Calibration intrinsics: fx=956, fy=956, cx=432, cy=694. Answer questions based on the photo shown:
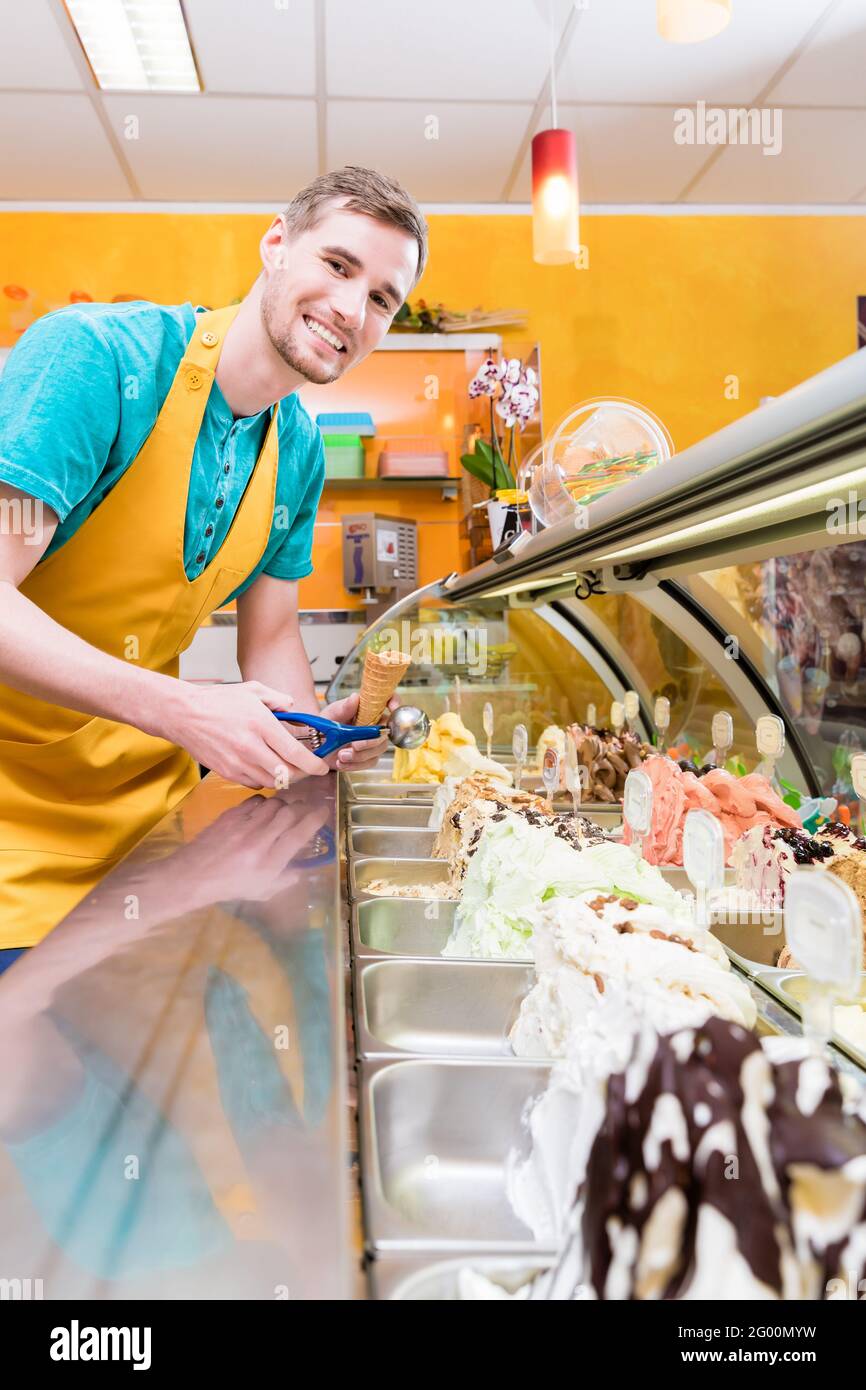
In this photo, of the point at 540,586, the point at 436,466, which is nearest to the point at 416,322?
the point at 436,466

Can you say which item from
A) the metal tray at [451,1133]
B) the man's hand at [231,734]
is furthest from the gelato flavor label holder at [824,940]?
the man's hand at [231,734]

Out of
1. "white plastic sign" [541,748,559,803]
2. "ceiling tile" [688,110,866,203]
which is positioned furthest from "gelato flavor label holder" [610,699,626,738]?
"ceiling tile" [688,110,866,203]

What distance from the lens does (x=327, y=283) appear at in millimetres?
1787

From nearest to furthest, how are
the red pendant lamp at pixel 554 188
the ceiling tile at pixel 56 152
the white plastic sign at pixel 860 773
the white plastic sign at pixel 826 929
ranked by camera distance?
the white plastic sign at pixel 826 929
the white plastic sign at pixel 860 773
the red pendant lamp at pixel 554 188
the ceiling tile at pixel 56 152

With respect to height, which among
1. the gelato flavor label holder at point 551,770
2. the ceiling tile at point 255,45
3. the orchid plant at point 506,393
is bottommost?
the gelato flavor label holder at point 551,770

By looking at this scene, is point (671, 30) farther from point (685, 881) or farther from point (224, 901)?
point (224, 901)

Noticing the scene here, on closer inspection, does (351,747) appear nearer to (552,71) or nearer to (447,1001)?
(447,1001)

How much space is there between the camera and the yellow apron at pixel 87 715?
169cm

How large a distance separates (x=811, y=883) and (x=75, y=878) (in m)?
1.42

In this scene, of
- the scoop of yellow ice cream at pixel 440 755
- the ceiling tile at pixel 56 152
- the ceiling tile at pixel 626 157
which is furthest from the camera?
the ceiling tile at pixel 626 157

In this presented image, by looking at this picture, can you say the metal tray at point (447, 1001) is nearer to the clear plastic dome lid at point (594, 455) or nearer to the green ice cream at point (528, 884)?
the green ice cream at point (528, 884)

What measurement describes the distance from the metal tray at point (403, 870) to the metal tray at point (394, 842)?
6.8 inches

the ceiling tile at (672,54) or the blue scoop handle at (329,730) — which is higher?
the ceiling tile at (672,54)

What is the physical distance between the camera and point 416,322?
217 inches
